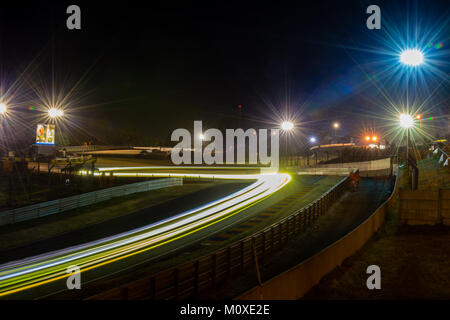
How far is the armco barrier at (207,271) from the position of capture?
28.1 ft

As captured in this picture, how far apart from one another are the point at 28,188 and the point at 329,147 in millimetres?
65543

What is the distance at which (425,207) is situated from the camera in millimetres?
19672

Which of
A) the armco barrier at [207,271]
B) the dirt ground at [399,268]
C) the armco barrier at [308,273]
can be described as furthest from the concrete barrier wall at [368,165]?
the armco barrier at [308,273]

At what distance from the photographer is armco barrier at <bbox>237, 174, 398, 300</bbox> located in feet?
29.7

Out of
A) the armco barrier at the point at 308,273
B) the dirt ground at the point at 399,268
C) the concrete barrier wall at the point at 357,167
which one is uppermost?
the concrete barrier wall at the point at 357,167

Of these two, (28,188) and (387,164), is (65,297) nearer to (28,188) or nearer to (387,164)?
(28,188)

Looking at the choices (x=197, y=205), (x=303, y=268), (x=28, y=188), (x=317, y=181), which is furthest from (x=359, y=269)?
(x=28, y=188)

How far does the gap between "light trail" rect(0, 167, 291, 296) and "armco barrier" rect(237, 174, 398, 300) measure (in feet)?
26.9

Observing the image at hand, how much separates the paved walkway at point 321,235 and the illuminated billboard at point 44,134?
34128 millimetres

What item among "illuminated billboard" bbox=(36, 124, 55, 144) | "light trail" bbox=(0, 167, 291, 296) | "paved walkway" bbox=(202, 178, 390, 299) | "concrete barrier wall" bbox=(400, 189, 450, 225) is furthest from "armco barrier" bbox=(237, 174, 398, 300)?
"illuminated billboard" bbox=(36, 124, 55, 144)

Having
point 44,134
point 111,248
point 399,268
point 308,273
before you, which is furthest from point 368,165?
point 44,134

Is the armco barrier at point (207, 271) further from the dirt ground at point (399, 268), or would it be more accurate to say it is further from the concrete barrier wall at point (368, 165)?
the concrete barrier wall at point (368, 165)

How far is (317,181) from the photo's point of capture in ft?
128

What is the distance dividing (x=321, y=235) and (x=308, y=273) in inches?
347
